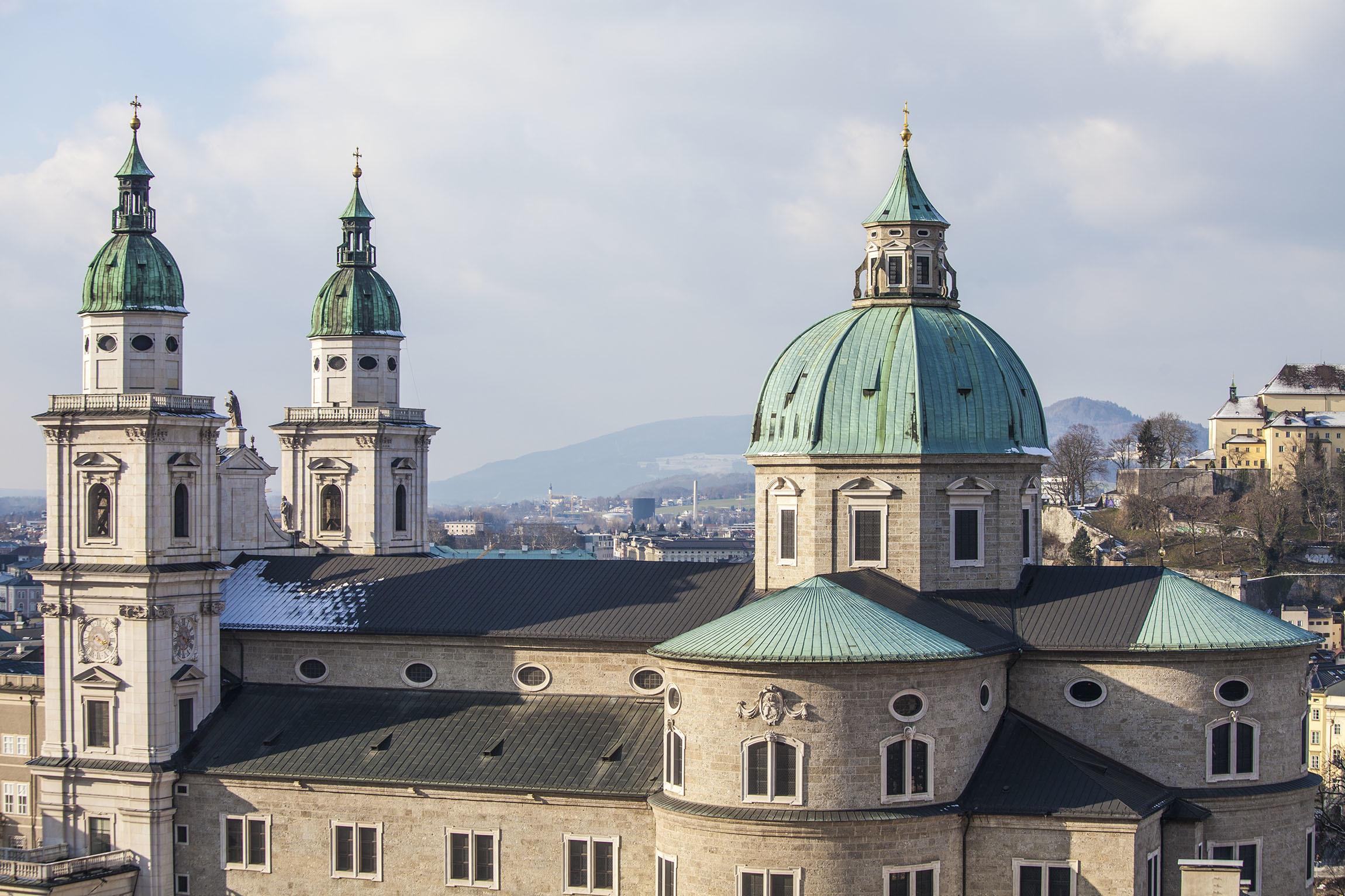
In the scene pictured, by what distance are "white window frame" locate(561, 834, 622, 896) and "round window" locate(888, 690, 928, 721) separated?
11024 mm

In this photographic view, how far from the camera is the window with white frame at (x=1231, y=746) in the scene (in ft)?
187

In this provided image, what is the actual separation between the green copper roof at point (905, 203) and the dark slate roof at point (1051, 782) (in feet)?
64.2

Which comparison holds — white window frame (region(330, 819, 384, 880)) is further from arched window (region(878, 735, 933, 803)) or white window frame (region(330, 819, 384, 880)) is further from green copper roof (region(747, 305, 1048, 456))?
green copper roof (region(747, 305, 1048, 456))

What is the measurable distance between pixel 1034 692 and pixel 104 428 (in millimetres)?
33888

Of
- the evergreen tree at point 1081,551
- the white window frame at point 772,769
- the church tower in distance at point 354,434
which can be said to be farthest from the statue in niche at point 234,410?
the evergreen tree at point 1081,551

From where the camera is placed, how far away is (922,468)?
198 feet

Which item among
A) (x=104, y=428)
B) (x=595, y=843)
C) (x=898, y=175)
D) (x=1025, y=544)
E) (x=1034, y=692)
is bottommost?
(x=595, y=843)

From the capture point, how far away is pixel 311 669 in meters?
66.5

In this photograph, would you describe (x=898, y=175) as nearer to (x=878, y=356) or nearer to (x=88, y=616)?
(x=878, y=356)

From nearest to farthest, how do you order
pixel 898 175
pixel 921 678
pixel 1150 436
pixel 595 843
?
1. pixel 921 678
2. pixel 595 843
3. pixel 898 175
4. pixel 1150 436

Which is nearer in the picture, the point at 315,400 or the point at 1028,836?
the point at 1028,836

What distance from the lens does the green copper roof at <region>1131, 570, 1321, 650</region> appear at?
186 ft

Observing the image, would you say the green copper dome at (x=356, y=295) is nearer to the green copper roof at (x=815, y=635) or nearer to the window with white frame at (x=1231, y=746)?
the green copper roof at (x=815, y=635)

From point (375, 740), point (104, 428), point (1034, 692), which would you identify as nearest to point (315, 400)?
point (104, 428)
